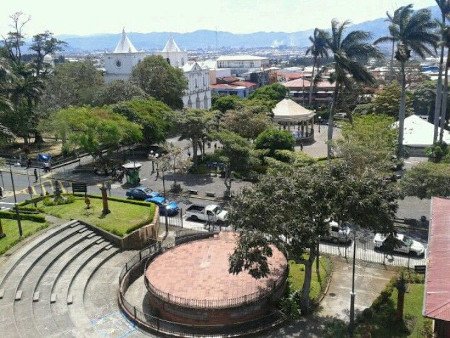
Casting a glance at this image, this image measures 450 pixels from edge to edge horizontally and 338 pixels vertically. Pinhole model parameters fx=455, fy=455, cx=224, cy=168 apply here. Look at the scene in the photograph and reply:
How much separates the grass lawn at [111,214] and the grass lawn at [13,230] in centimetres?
205

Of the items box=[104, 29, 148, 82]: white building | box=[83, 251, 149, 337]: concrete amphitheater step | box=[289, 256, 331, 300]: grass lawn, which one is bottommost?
box=[289, 256, 331, 300]: grass lawn

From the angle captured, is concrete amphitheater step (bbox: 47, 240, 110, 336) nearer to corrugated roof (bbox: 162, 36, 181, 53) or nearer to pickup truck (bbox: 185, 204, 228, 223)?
pickup truck (bbox: 185, 204, 228, 223)

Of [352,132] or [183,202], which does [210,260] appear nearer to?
[183,202]

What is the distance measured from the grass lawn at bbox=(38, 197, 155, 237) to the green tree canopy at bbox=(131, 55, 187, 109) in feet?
137

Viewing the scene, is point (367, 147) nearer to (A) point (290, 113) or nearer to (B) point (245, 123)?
(B) point (245, 123)

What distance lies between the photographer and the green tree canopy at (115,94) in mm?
64938

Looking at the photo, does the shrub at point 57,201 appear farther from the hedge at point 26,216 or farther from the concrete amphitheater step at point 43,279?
the concrete amphitheater step at point 43,279

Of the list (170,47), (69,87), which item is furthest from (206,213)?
(170,47)

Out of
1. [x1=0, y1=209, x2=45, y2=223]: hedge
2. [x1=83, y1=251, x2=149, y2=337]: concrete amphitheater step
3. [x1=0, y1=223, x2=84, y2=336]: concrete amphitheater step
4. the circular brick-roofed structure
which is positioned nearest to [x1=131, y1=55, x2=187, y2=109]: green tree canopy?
[x1=0, y1=209, x2=45, y2=223]: hedge

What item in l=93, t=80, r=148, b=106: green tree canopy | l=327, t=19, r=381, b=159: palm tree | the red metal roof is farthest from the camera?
l=93, t=80, r=148, b=106: green tree canopy

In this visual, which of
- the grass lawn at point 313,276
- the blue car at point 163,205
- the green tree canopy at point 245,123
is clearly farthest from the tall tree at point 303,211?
the green tree canopy at point 245,123

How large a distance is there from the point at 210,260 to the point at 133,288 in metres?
4.69

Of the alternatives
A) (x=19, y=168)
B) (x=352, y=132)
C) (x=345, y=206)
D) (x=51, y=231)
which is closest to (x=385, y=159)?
(x=352, y=132)

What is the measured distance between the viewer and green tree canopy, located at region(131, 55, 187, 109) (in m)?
74.4
